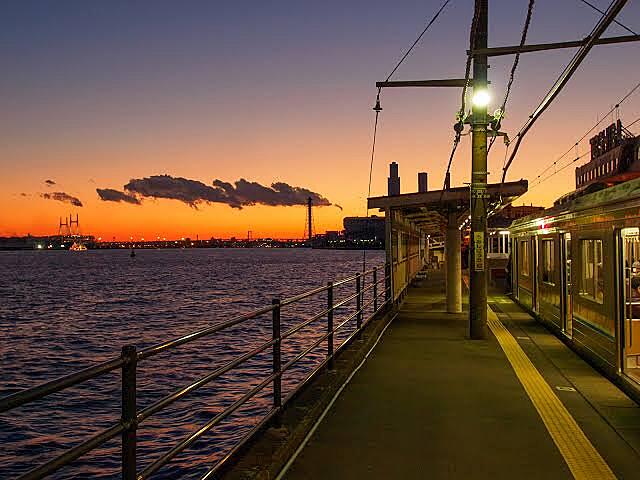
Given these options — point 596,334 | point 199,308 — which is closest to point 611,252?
point 596,334

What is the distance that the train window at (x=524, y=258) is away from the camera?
17.2m

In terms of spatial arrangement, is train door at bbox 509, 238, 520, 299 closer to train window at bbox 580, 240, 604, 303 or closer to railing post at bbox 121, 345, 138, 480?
train window at bbox 580, 240, 604, 303

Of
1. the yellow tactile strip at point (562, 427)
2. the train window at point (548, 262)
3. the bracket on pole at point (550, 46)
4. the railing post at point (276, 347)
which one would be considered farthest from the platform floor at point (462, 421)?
the bracket on pole at point (550, 46)

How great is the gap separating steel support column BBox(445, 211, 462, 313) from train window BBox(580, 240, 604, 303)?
5.99 m

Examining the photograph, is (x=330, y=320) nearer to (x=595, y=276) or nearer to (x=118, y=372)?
(x=595, y=276)

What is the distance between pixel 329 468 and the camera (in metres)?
5.14

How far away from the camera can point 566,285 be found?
12.1 m

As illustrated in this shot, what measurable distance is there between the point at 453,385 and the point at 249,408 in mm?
7434

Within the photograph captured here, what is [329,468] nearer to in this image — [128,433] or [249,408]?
[128,433]

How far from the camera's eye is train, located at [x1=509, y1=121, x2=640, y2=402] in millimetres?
8156

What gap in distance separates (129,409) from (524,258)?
15.9 meters

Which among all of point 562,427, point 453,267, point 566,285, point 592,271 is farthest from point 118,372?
point 562,427

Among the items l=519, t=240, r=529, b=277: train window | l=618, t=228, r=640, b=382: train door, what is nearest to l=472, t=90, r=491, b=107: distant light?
l=618, t=228, r=640, b=382: train door

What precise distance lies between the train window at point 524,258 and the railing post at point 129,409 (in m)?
14.9
